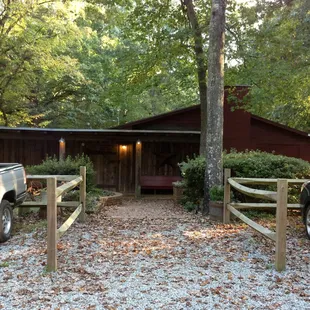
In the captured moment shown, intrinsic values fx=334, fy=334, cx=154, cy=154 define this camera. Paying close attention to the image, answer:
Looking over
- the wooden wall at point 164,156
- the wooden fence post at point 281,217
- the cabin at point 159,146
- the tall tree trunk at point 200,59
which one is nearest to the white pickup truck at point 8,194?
the wooden fence post at point 281,217

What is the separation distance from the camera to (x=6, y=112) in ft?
64.1

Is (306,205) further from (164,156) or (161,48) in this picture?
(164,156)

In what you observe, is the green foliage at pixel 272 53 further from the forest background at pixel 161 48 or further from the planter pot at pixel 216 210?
the planter pot at pixel 216 210

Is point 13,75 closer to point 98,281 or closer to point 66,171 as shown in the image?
point 66,171

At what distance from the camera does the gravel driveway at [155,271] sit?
3.51 m

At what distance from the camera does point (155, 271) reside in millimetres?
4391

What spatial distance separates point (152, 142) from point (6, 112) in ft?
31.7

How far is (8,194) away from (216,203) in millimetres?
4318

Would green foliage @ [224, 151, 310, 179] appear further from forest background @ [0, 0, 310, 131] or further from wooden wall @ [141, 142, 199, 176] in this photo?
wooden wall @ [141, 142, 199, 176]

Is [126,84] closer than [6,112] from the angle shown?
Yes

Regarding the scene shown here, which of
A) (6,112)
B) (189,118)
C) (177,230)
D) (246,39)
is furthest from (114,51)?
(177,230)

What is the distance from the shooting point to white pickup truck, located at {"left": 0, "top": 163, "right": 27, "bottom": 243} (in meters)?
5.75

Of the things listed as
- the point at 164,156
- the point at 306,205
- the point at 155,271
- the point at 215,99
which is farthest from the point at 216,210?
the point at 164,156

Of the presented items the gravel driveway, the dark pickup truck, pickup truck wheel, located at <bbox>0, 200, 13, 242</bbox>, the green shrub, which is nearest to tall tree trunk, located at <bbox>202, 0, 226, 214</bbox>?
the green shrub
